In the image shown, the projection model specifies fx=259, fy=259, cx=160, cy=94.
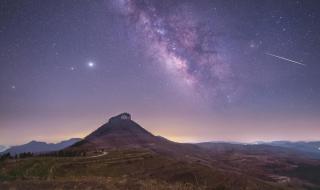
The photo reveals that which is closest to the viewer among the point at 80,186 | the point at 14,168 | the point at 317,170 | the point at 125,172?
the point at 80,186

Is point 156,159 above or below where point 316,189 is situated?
above

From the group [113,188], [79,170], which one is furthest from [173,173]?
[113,188]

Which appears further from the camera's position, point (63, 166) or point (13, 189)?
point (63, 166)

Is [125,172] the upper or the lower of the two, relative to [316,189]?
upper

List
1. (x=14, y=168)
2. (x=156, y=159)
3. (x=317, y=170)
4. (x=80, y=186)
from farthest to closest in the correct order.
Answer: (x=317, y=170) < (x=156, y=159) < (x=14, y=168) < (x=80, y=186)

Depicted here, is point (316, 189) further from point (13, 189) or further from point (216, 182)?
point (13, 189)

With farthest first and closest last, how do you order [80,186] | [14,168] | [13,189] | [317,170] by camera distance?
[317,170], [14,168], [80,186], [13,189]

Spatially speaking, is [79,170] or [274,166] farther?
[274,166]

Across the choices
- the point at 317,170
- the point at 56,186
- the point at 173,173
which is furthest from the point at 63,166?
the point at 317,170

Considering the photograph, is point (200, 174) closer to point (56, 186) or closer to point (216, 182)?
point (216, 182)
